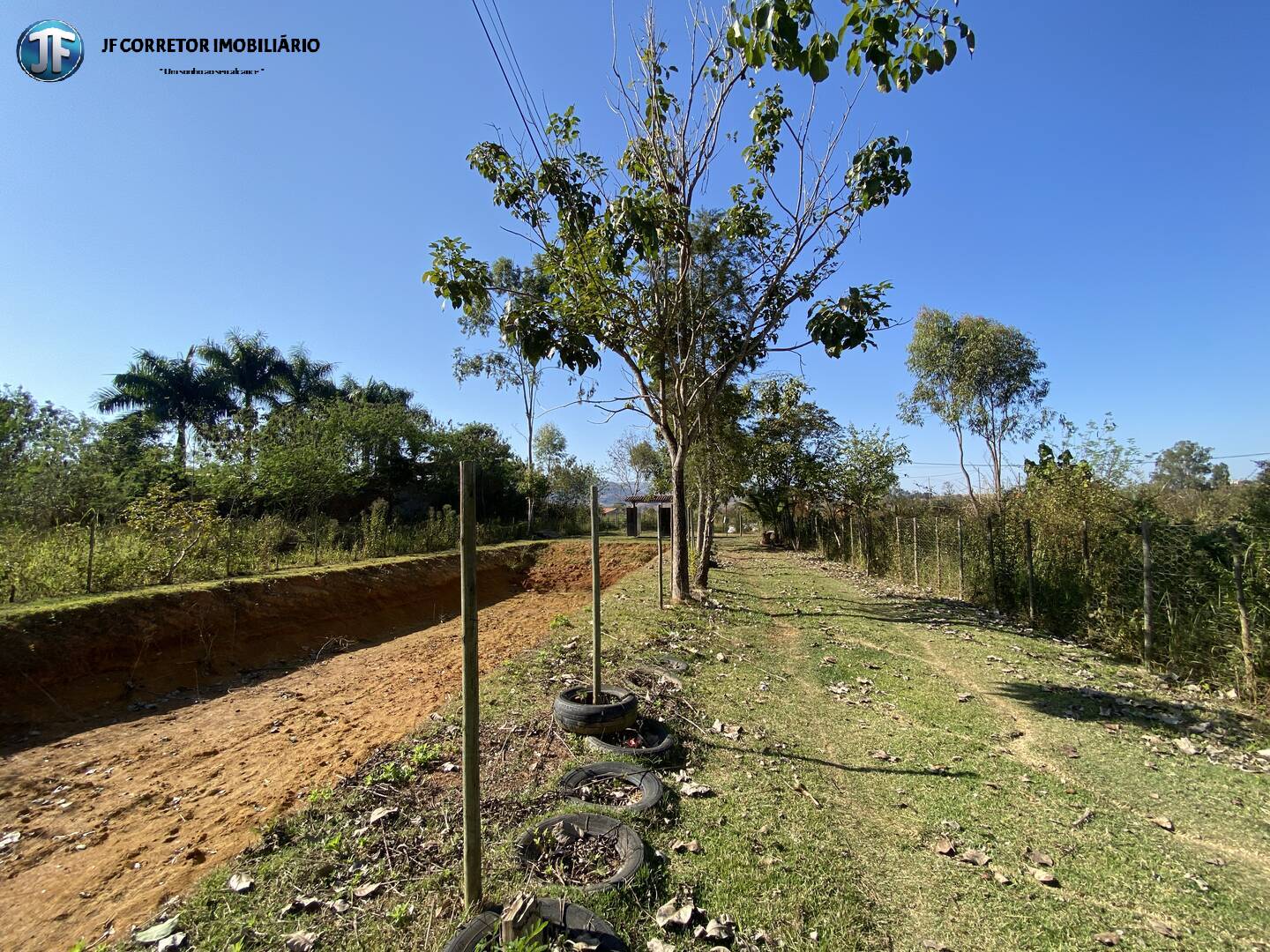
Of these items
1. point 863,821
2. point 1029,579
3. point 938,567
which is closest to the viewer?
point 863,821

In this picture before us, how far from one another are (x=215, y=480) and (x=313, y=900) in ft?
50.4

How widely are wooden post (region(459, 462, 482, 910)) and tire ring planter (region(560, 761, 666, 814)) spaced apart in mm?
1048

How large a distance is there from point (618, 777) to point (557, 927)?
5.03 feet

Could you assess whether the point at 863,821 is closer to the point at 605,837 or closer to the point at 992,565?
the point at 605,837

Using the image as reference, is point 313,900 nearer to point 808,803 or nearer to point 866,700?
point 808,803

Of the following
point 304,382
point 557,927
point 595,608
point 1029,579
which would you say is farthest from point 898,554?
point 304,382

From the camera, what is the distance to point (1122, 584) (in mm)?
7141

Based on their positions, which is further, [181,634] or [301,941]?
[181,634]

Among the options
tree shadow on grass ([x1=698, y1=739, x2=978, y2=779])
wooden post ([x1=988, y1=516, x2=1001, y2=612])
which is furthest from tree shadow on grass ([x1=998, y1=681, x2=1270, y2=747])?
wooden post ([x1=988, y1=516, x2=1001, y2=612])

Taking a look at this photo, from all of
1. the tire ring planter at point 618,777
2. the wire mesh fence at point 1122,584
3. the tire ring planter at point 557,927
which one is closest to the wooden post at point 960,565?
the wire mesh fence at point 1122,584

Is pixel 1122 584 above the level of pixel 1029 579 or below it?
above

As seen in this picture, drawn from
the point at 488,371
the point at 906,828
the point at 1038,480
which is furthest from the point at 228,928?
the point at 488,371

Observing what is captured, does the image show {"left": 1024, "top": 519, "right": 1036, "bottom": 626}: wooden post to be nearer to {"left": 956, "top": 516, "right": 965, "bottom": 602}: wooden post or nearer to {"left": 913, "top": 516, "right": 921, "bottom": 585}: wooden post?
{"left": 956, "top": 516, "right": 965, "bottom": 602}: wooden post

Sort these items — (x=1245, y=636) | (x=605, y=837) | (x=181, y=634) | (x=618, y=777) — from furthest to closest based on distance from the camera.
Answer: (x=181, y=634) → (x=1245, y=636) → (x=618, y=777) → (x=605, y=837)
